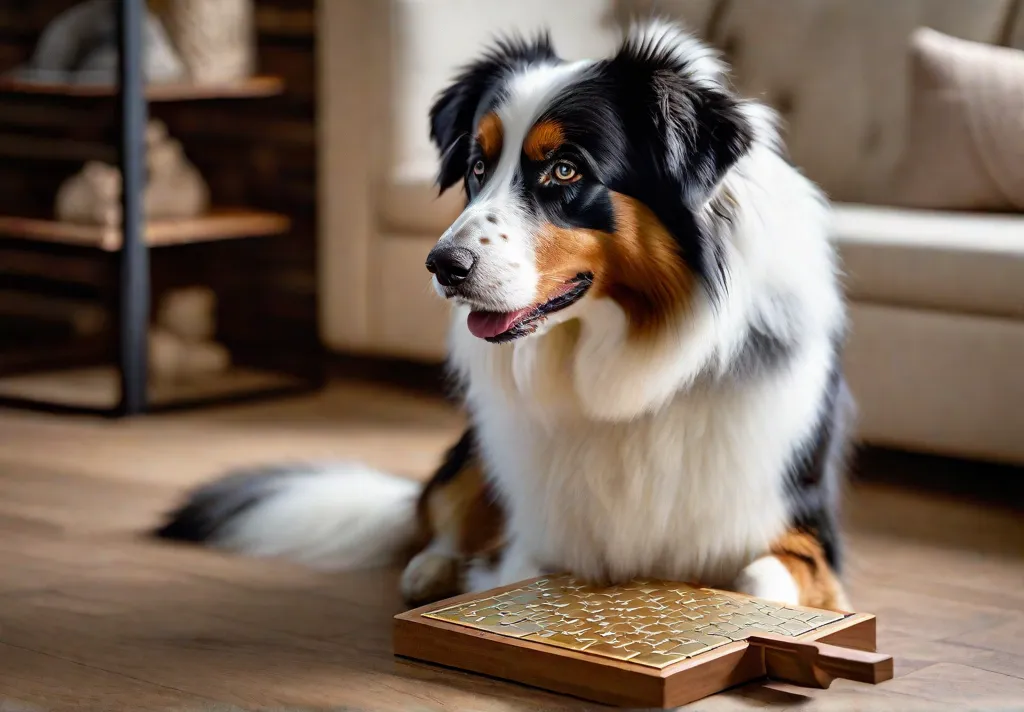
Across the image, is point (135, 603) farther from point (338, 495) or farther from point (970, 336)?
point (970, 336)

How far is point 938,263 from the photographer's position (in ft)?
9.39

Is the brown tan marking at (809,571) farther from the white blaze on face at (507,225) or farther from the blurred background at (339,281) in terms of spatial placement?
the white blaze on face at (507,225)

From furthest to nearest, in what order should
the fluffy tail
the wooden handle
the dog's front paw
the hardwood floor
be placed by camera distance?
the fluffy tail
the dog's front paw
the hardwood floor
the wooden handle

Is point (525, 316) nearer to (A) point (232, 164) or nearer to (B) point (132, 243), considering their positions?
(B) point (132, 243)

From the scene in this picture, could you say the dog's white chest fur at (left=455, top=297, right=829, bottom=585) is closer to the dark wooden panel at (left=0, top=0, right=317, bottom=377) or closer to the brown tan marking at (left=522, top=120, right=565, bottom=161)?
the brown tan marking at (left=522, top=120, right=565, bottom=161)

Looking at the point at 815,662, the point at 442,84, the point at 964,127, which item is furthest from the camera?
the point at 442,84

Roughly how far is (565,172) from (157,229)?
79.8 inches

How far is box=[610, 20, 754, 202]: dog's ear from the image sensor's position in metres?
1.89

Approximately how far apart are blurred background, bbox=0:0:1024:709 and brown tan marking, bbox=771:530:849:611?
127 millimetres

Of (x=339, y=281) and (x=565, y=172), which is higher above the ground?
(x=565, y=172)

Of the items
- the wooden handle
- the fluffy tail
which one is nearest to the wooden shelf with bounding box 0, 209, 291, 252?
the fluffy tail

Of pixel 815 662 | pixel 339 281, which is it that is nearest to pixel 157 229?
pixel 339 281

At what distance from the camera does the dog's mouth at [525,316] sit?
1.88 m

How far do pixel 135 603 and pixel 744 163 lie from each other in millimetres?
1086
